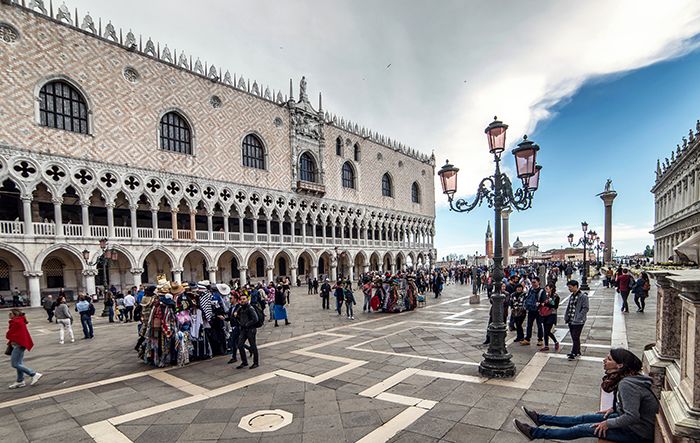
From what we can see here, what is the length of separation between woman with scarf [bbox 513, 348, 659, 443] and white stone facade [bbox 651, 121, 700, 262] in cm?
2721

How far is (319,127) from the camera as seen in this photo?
3375cm

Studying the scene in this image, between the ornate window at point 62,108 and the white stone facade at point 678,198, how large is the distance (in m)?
38.5

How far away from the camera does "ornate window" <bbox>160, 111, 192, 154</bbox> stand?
76.3 feet

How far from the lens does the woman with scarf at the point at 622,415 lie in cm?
259

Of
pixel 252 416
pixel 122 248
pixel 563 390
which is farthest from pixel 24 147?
pixel 563 390

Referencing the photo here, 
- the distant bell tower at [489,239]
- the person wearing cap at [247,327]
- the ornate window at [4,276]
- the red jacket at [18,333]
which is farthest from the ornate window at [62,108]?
the distant bell tower at [489,239]

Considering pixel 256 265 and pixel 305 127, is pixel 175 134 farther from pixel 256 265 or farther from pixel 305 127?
pixel 256 265

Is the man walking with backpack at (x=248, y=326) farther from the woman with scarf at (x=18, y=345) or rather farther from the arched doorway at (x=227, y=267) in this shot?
the arched doorway at (x=227, y=267)

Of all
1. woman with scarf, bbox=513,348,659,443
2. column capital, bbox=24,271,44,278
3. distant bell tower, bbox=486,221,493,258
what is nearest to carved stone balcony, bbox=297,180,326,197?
column capital, bbox=24,271,44,278

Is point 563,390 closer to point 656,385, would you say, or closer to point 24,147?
point 656,385

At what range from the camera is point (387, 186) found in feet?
Answer: 144

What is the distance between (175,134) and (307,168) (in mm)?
12769

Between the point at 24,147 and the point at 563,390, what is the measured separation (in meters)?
24.4

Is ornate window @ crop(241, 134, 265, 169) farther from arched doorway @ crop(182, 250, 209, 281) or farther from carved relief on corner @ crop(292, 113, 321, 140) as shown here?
arched doorway @ crop(182, 250, 209, 281)
